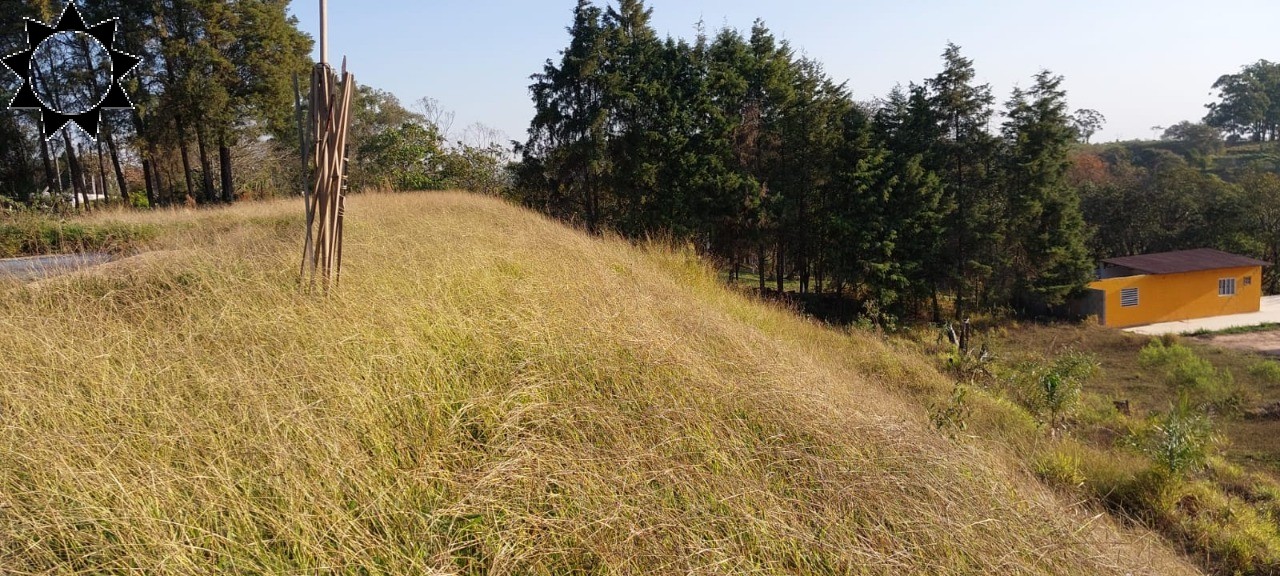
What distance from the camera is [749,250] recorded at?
66.3ft

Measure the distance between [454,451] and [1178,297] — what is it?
2830 centimetres

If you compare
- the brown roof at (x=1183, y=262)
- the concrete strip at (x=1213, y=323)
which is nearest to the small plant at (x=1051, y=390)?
the concrete strip at (x=1213, y=323)

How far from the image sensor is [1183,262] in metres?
23.8

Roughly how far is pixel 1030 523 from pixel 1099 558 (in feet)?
0.62

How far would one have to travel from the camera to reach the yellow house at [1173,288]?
22.4 metres

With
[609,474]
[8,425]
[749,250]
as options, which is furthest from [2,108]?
[609,474]

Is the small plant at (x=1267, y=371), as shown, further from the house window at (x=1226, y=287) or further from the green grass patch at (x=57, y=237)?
the green grass patch at (x=57, y=237)

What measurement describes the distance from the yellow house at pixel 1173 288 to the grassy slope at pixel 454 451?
23.5 meters

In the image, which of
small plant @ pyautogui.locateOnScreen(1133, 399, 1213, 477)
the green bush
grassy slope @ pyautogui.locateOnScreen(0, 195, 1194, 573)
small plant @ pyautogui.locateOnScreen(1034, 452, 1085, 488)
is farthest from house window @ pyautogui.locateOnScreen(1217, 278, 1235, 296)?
grassy slope @ pyautogui.locateOnScreen(0, 195, 1194, 573)

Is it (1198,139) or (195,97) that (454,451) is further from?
(1198,139)

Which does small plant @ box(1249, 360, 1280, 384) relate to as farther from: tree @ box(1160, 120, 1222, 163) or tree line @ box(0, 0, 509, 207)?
tree @ box(1160, 120, 1222, 163)

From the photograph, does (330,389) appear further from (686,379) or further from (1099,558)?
(1099,558)

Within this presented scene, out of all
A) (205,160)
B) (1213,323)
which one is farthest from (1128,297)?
(205,160)

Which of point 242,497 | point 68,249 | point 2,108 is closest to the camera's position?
point 242,497
